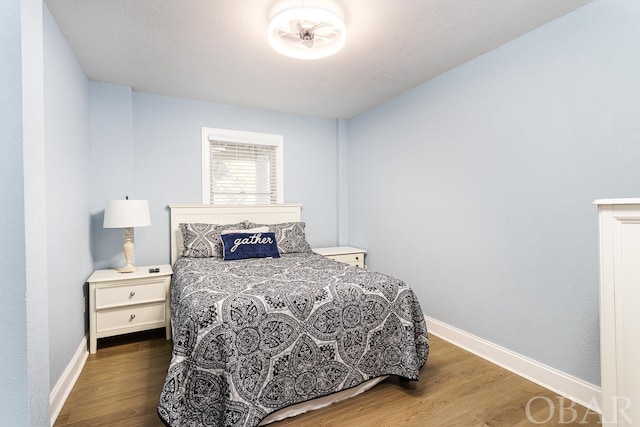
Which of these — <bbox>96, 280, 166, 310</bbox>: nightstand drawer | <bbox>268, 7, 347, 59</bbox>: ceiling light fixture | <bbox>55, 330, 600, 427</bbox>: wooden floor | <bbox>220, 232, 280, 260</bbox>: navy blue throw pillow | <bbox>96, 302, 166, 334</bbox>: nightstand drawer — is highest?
<bbox>268, 7, 347, 59</bbox>: ceiling light fixture

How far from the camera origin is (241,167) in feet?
12.7

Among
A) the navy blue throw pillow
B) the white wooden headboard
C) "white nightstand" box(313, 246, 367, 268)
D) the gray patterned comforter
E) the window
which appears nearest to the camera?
the gray patterned comforter

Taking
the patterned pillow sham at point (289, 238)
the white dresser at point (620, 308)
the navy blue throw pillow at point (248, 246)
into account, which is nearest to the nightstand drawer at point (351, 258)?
the patterned pillow sham at point (289, 238)

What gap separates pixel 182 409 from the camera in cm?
160

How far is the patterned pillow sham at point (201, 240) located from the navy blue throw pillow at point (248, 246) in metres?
0.15

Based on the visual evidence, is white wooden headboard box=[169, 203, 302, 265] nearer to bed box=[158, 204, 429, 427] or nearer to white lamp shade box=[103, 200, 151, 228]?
white lamp shade box=[103, 200, 151, 228]

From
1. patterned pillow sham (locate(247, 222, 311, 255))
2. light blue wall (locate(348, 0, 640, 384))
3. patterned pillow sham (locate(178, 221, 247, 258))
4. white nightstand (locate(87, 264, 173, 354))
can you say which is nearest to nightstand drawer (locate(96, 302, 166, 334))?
white nightstand (locate(87, 264, 173, 354))

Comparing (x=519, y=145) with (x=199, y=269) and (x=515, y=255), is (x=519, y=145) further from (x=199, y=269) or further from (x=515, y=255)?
(x=199, y=269)

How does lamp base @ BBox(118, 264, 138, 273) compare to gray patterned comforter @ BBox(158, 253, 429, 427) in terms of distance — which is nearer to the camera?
gray patterned comforter @ BBox(158, 253, 429, 427)

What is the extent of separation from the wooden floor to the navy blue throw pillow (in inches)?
41.7

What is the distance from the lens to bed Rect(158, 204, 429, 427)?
5.38 feet

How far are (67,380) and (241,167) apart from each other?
253 cm

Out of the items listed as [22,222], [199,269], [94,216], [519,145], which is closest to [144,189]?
[94,216]

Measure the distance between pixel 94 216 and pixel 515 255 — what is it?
12.1 ft
